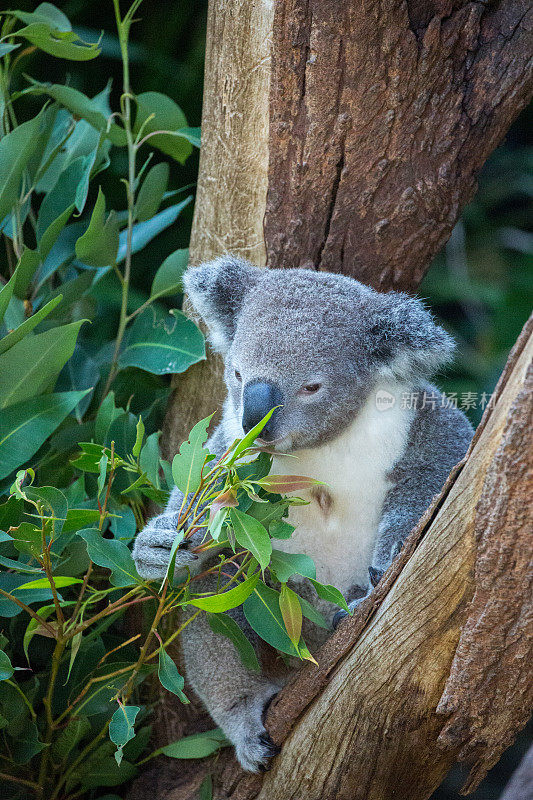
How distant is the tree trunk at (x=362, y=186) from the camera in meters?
1.77

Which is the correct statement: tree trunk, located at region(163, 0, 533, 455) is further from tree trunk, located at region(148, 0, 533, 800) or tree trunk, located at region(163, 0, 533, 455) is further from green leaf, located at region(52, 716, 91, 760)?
green leaf, located at region(52, 716, 91, 760)

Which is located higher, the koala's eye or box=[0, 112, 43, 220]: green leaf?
box=[0, 112, 43, 220]: green leaf

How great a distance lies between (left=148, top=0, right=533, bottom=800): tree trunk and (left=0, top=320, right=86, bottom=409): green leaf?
0.53m

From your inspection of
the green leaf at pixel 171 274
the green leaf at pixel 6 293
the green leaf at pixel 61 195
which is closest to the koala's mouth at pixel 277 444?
the green leaf at pixel 6 293

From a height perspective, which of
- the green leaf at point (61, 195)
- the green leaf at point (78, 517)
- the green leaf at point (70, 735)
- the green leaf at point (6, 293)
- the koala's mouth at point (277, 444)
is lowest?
the green leaf at point (70, 735)

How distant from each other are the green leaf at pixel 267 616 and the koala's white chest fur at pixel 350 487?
1.27ft

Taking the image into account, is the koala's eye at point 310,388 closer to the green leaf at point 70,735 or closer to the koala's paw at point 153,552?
the koala's paw at point 153,552

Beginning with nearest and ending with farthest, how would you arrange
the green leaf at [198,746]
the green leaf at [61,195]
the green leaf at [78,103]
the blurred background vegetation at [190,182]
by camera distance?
the green leaf at [198,746] < the green leaf at [78,103] < the green leaf at [61,195] < the blurred background vegetation at [190,182]

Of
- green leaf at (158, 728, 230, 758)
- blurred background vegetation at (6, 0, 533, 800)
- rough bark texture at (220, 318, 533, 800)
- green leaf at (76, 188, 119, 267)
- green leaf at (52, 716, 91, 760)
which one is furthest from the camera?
blurred background vegetation at (6, 0, 533, 800)

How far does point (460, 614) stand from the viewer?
64.4 inches

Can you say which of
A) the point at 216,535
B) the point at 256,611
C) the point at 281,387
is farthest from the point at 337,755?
the point at 281,387

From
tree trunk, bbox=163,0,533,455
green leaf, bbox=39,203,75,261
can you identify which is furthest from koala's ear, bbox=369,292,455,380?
green leaf, bbox=39,203,75,261

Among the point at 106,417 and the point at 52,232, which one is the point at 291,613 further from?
the point at 52,232

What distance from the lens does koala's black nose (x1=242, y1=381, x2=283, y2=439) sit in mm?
1895
